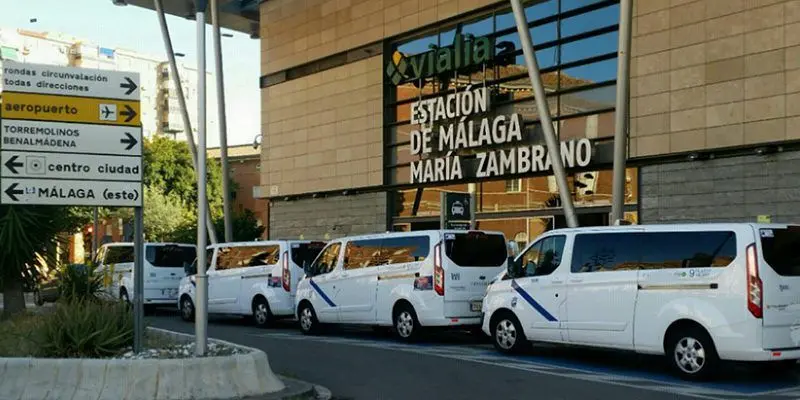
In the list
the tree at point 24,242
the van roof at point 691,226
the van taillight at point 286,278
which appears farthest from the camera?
the van taillight at point 286,278

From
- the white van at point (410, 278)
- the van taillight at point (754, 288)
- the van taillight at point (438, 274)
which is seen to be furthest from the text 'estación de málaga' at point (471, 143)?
the van taillight at point (754, 288)

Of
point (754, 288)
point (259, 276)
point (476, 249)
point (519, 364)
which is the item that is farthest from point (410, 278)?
point (754, 288)

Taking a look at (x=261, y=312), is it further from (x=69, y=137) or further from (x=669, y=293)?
(x=669, y=293)

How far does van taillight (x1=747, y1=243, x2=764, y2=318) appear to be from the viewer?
10387 millimetres

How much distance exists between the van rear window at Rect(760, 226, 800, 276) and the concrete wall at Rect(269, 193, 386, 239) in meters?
Answer: 17.2

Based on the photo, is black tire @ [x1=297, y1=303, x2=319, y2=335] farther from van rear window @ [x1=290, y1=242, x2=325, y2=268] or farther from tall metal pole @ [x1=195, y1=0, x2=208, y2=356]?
tall metal pole @ [x1=195, y1=0, x2=208, y2=356]

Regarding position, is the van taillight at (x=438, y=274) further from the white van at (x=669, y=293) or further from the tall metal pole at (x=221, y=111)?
the tall metal pole at (x=221, y=111)

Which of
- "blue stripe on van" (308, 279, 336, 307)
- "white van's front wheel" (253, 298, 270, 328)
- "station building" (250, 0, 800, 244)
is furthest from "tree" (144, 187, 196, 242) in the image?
"blue stripe on van" (308, 279, 336, 307)

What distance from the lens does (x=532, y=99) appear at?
22578 millimetres

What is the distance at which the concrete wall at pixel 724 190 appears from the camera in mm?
17141

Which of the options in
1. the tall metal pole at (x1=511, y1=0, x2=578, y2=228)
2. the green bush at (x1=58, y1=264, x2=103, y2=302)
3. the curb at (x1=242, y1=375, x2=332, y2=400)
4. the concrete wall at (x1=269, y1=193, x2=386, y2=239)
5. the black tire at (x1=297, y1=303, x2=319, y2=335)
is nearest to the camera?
the curb at (x1=242, y1=375, x2=332, y2=400)

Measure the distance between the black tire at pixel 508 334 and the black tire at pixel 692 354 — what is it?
270 centimetres

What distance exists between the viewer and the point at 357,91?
28.0 metres

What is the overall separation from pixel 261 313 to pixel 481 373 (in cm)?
868
